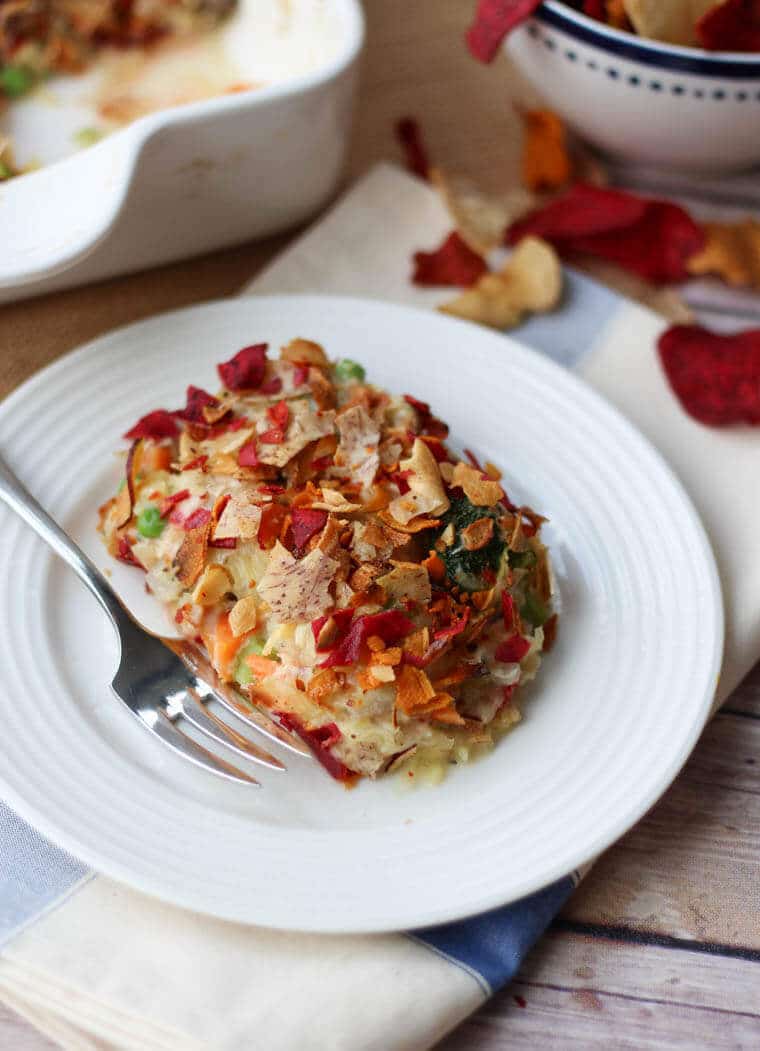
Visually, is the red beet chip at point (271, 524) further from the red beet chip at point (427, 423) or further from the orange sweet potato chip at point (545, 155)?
the orange sweet potato chip at point (545, 155)

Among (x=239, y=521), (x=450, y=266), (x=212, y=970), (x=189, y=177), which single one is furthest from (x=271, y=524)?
(x=450, y=266)

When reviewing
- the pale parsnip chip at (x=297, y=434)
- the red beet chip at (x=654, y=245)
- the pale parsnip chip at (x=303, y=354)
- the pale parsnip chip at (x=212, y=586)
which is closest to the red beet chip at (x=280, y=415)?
the pale parsnip chip at (x=297, y=434)

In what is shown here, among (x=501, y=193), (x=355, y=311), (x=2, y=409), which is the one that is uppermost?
(x=2, y=409)

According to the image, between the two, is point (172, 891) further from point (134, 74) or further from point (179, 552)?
point (134, 74)

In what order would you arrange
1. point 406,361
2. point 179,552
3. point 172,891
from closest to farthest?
point 172,891 < point 179,552 < point 406,361

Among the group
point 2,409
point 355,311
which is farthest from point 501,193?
point 2,409

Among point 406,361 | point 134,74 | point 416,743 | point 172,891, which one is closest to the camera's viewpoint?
point 172,891

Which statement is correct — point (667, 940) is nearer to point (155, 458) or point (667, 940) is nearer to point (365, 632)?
point (365, 632)
